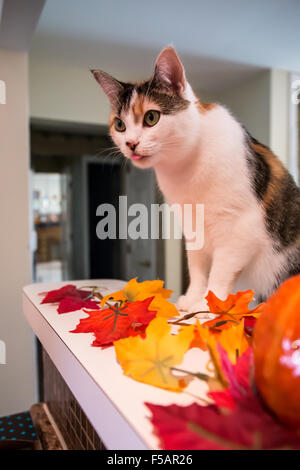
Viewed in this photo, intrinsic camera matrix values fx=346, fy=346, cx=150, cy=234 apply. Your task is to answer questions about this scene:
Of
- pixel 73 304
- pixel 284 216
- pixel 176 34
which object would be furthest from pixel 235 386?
pixel 176 34

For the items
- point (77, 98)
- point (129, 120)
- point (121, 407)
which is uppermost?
point (77, 98)

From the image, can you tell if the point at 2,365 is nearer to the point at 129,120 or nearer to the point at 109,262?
the point at 129,120

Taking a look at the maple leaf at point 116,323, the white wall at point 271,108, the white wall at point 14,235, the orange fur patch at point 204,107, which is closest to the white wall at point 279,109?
the white wall at point 271,108

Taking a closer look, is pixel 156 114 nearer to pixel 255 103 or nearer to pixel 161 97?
pixel 161 97

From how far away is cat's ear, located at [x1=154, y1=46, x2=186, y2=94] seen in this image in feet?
1.96

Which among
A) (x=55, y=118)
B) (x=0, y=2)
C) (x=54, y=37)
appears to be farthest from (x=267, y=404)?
(x=55, y=118)

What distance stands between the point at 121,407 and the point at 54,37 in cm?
248

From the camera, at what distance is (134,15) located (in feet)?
6.53

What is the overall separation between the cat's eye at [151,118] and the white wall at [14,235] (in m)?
1.13

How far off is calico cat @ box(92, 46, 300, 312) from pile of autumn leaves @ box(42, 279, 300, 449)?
0.15 m

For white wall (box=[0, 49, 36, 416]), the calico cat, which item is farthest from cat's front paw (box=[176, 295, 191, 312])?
white wall (box=[0, 49, 36, 416])

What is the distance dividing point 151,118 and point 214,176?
159 mm

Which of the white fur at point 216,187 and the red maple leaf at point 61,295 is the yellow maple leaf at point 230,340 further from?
the red maple leaf at point 61,295

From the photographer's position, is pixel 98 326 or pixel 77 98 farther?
pixel 77 98
